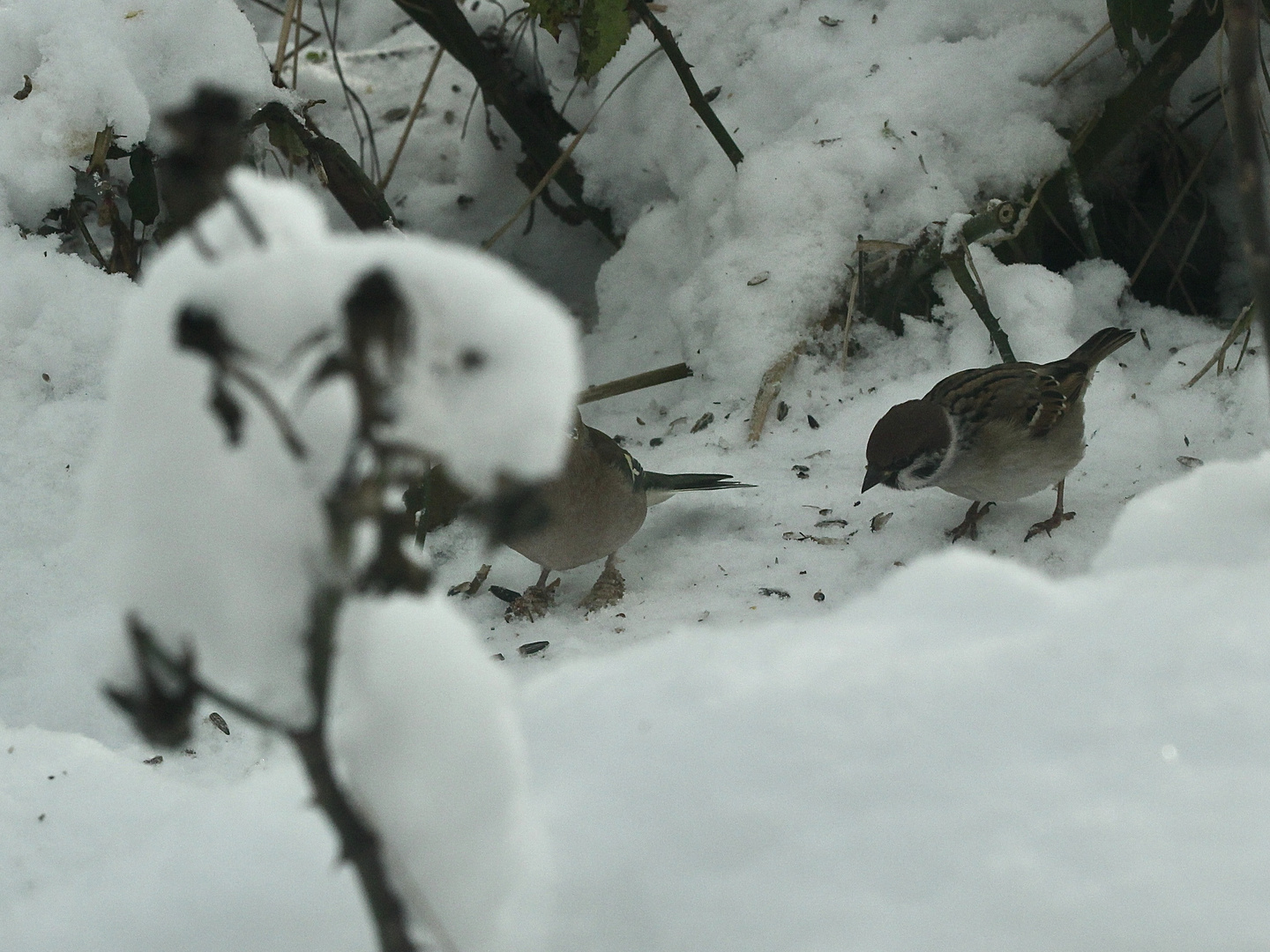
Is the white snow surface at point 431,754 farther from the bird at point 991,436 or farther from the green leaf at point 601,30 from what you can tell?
the green leaf at point 601,30

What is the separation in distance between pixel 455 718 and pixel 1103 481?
101 inches

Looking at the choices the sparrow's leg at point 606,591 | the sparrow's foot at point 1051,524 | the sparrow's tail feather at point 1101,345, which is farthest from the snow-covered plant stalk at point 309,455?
the sparrow's tail feather at point 1101,345

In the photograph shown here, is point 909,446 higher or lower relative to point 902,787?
lower

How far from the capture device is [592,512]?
268 cm

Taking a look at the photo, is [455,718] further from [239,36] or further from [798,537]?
[239,36]

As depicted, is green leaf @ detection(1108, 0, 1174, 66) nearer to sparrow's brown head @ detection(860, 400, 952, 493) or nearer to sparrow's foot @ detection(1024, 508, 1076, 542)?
sparrow's brown head @ detection(860, 400, 952, 493)

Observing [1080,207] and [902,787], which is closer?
[902,787]

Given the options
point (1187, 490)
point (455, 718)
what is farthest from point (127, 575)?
point (1187, 490)

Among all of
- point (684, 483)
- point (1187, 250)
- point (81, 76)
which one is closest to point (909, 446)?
point (684, 483)

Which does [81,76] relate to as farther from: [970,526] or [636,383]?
[970,526]

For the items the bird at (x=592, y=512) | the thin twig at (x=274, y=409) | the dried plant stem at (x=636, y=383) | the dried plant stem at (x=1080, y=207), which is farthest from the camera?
the dried plant stem at (x=636, y=383)

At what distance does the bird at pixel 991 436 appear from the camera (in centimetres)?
269

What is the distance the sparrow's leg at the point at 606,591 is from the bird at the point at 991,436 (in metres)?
0.67

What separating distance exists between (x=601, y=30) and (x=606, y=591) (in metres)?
1.72
